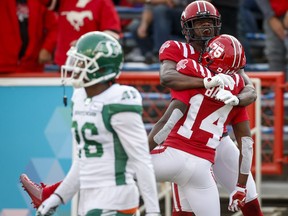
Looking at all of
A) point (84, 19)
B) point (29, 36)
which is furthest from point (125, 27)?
point (84, 19)

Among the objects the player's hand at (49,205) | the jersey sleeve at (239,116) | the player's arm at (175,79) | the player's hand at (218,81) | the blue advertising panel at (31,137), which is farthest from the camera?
the blue advertising panel at (31,137)

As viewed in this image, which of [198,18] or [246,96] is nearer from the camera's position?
[246,96]

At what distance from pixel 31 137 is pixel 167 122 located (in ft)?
6.71

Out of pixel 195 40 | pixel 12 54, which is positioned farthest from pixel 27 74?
pixel 195 40

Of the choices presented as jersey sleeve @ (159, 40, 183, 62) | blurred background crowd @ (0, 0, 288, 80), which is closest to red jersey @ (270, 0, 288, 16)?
blurred background crowd @ (0, 0, 288, 80)

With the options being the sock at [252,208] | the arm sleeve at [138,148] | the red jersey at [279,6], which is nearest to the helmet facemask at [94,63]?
the arm sleeve at [138,148]

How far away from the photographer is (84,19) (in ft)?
31.8

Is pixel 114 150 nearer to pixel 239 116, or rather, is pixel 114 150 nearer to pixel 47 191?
pixel 47 191

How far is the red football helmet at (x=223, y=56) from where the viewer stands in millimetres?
7254

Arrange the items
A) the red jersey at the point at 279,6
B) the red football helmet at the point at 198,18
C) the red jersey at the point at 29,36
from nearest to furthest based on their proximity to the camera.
Answer: the red football helmet at the point at 198,18, the red jersey at the point at 29,36, the red jersey at the point at 279,6

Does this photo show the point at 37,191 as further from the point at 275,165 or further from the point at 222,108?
the point at 275,165

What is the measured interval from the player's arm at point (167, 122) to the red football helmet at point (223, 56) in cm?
33

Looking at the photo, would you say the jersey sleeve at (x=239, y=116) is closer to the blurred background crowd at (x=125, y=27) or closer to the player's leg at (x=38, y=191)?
the player's leg at (x=38, y=191)

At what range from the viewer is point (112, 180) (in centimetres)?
612
